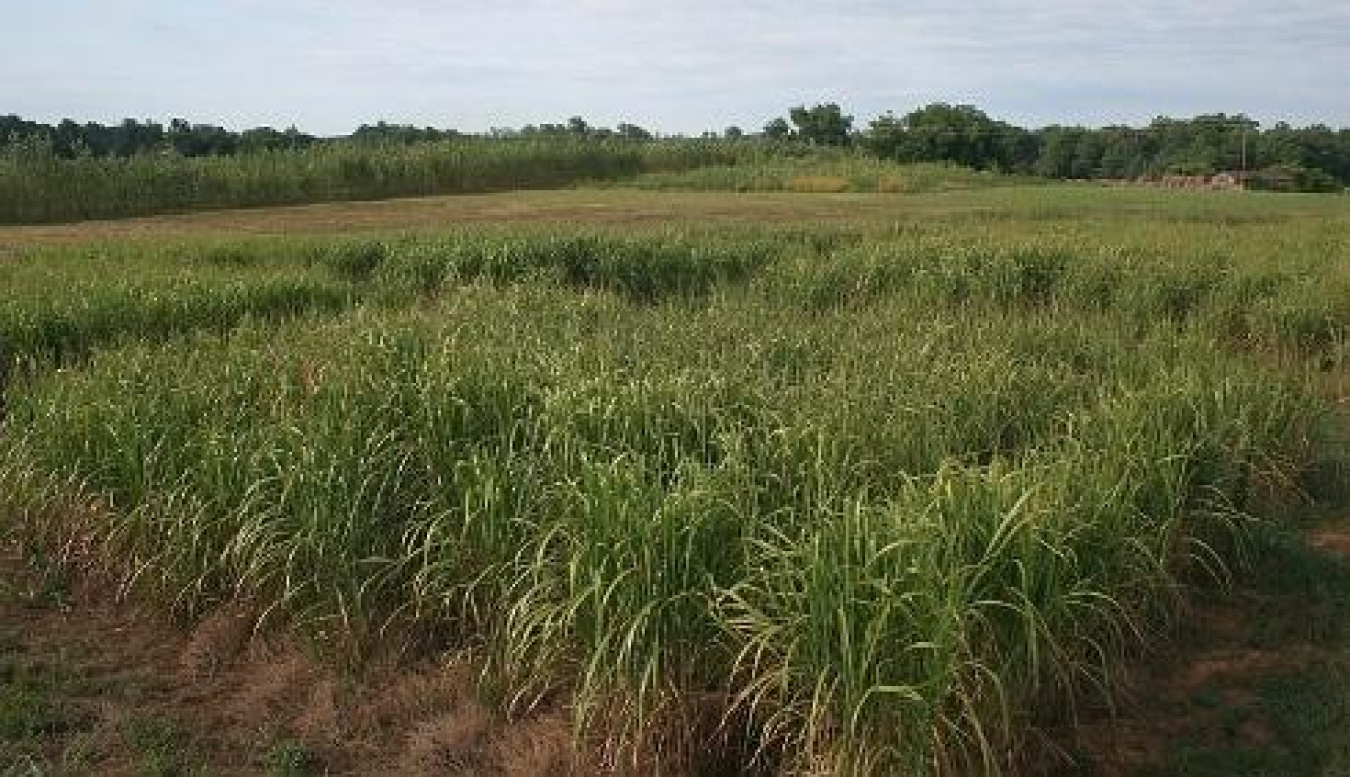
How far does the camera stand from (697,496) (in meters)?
4.66

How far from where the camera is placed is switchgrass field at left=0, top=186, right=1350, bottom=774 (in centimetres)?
420

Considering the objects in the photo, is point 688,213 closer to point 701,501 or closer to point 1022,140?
point 701,501

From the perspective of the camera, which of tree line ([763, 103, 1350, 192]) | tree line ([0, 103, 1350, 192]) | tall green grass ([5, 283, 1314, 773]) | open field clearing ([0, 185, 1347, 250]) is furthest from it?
tree line ([763, 103, 1350, 192])

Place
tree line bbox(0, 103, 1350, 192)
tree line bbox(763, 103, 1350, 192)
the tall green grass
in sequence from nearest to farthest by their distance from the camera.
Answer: the tall green grass → tree line bbox(0, 103, 1350, 192) → tree line bbox(763, 103, 1350, 192)

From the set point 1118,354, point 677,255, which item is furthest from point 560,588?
point 677,255

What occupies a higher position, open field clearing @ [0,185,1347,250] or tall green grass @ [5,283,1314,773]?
open field clearing @ [0,185,1347,250]

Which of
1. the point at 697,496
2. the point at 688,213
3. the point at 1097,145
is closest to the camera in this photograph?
the point at 697,496

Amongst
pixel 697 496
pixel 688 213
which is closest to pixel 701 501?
pixel 697 496

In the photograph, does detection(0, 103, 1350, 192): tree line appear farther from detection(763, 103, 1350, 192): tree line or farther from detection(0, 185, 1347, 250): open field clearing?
detection(0, 185, 1347, 250): open field clearing

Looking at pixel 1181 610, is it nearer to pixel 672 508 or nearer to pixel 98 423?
pixel 672 508

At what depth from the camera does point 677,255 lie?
1702 centimetres

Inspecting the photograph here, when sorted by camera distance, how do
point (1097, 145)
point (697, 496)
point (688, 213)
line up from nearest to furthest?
point (697, 496), point (688, 213), point (1097, 145)

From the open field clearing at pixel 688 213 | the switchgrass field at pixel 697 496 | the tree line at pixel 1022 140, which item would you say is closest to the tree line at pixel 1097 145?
the tree line at pixel 1022 140

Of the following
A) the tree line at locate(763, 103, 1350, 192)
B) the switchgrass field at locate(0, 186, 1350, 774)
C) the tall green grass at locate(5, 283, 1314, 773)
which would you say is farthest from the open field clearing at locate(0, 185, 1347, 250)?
the tree line at locate(763, 103, 1350, 192)
